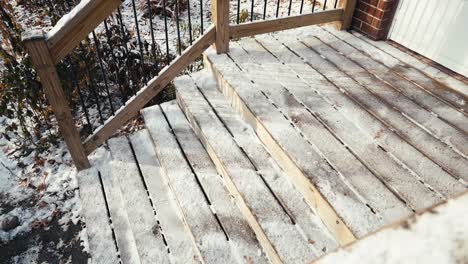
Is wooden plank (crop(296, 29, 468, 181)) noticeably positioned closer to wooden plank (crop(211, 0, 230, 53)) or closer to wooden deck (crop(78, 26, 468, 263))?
wooden deck (crop(78, 26, 468, 263))

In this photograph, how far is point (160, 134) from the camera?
9.18ft

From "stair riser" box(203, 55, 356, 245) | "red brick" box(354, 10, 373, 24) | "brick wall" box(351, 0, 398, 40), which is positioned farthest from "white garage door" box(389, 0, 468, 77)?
"stair riser" box(203, 55, 356, 245)

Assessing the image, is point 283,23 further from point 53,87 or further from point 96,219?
point 96,219

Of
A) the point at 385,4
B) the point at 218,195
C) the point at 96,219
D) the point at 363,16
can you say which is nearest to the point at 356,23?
the point at 363,16

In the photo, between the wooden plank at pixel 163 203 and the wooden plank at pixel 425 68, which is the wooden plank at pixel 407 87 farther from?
the wooden plank at pixel 163 203

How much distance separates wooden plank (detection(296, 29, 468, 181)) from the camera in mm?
1969

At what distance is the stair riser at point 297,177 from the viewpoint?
1.76 meters

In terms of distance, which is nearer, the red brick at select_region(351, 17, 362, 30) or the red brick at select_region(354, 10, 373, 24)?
the red brick at select_region(354, 10, 373, 24)

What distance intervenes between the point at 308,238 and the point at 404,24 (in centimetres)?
226

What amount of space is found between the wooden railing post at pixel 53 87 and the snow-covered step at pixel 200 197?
23.4 inches

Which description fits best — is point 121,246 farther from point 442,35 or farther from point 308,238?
point 442,35

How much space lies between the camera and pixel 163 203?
2359 millimetres

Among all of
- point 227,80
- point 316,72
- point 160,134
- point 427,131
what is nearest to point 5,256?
point 160,134

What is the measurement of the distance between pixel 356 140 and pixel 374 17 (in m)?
1.56
